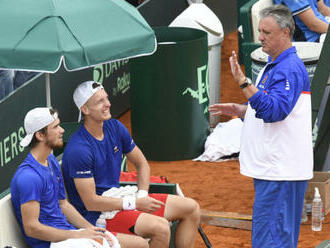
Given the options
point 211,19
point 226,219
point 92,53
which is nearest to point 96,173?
A: point 92,53

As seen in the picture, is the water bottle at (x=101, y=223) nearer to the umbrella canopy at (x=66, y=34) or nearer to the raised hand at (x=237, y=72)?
the umbrella canopy at (x=66, y=34)

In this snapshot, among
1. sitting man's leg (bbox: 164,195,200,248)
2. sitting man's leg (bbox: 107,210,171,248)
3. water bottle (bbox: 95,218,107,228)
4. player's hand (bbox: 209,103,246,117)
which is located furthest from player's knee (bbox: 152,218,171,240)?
player's hand (bbox: 209,103,246,117)

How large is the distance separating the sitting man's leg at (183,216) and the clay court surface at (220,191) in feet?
3.32

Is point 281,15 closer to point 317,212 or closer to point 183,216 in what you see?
point 183,216

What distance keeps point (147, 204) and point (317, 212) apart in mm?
2109

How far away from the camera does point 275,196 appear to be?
6.32m

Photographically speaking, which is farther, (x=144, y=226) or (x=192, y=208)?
(x=192, y=208)

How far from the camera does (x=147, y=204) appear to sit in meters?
6.64

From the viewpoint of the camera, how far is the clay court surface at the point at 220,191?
7996mm

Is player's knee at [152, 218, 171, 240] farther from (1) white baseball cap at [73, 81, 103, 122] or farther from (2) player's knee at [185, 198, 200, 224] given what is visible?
(1) white baseball cap at [73, 81, 103, 122]

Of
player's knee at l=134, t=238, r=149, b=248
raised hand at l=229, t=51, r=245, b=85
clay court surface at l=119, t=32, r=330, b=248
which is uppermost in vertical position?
raised hand at l=229, t=51, r=245, b=85

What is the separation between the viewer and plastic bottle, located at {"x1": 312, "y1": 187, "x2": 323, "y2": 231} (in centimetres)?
810

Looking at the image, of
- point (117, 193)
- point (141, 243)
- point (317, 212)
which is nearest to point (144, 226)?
point (141, 243)

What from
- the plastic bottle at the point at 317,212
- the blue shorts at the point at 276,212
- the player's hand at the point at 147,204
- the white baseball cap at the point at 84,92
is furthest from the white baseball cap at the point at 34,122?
the plastic bottle at the point at 317,212
